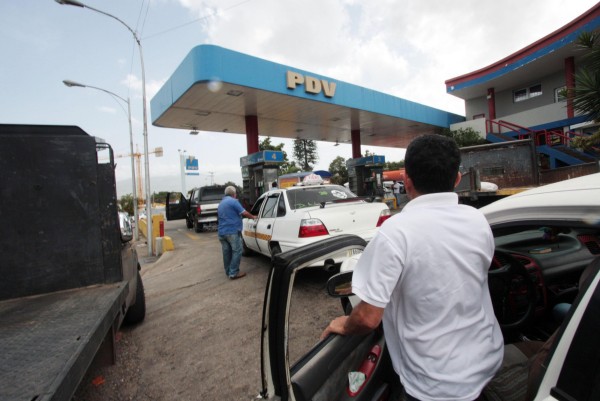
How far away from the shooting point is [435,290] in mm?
1201

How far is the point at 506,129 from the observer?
68.7ft

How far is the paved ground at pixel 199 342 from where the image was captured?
112 inches

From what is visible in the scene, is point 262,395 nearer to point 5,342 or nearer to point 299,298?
point 5,342

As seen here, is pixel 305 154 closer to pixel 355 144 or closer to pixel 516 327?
pixel 355 144

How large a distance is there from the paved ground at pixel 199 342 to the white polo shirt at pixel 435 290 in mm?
1901

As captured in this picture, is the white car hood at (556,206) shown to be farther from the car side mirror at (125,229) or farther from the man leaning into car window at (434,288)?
the car side mirror at (125,229)

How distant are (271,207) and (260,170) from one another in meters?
7.94

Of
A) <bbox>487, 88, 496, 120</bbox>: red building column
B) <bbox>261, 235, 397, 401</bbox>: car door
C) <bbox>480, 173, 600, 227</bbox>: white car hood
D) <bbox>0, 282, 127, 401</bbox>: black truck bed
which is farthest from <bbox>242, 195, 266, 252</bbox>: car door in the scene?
<bbox>487, 88, 496, 120</bbox>: red building column

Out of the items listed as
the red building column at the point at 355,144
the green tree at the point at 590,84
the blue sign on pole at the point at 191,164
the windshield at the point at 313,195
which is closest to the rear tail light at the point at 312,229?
the windshield at the point at 313,195

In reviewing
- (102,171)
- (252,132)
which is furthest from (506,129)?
(102,171)

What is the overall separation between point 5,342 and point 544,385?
2.86 metres

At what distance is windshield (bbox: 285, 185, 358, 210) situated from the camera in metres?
5.57

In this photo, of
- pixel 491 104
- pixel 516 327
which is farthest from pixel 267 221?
pixel 491 104

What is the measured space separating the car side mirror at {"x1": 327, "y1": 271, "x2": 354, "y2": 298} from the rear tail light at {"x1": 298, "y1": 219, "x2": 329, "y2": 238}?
311 centimetres
